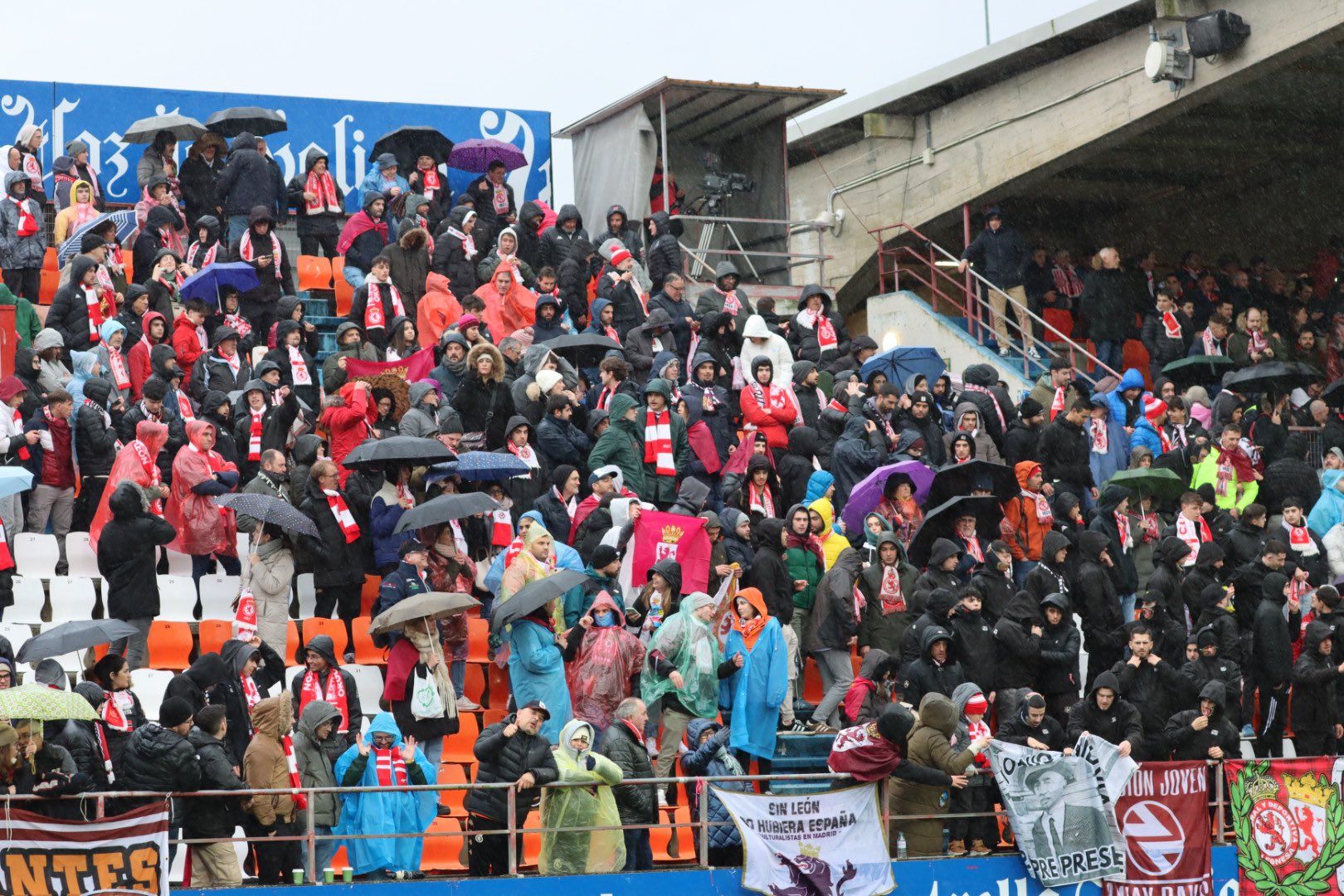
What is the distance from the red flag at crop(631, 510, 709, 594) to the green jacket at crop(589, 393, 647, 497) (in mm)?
984

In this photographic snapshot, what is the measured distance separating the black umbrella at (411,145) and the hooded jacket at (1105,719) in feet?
36.3

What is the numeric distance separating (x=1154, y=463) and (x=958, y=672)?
5.31 metres

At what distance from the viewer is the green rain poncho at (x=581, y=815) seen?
14734 millimetres

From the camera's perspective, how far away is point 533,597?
16.0 meters

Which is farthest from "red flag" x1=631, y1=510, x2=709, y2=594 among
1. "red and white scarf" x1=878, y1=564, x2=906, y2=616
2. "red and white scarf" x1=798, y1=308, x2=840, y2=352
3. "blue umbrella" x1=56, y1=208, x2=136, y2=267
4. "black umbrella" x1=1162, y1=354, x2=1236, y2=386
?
"black umbrella" x1=1162, y1=354, x2=1236, y2=386

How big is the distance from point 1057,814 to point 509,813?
3.96 metres

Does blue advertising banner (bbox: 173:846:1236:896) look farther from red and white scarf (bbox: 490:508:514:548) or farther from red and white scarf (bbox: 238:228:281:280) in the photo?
red and white scarf (bbox: 238:228:281:280)

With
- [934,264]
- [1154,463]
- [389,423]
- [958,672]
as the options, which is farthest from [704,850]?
[934,264]

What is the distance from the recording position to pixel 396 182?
79.0 ft

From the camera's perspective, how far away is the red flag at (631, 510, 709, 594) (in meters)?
17.6

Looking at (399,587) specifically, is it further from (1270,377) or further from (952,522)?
(1270,377)

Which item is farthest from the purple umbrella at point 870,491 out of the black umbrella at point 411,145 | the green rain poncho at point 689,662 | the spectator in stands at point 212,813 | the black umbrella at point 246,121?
the black umbrella at point 246,121

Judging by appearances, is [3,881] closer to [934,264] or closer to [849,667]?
[849,667]

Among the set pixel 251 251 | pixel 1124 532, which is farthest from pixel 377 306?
pixel 1124 532
